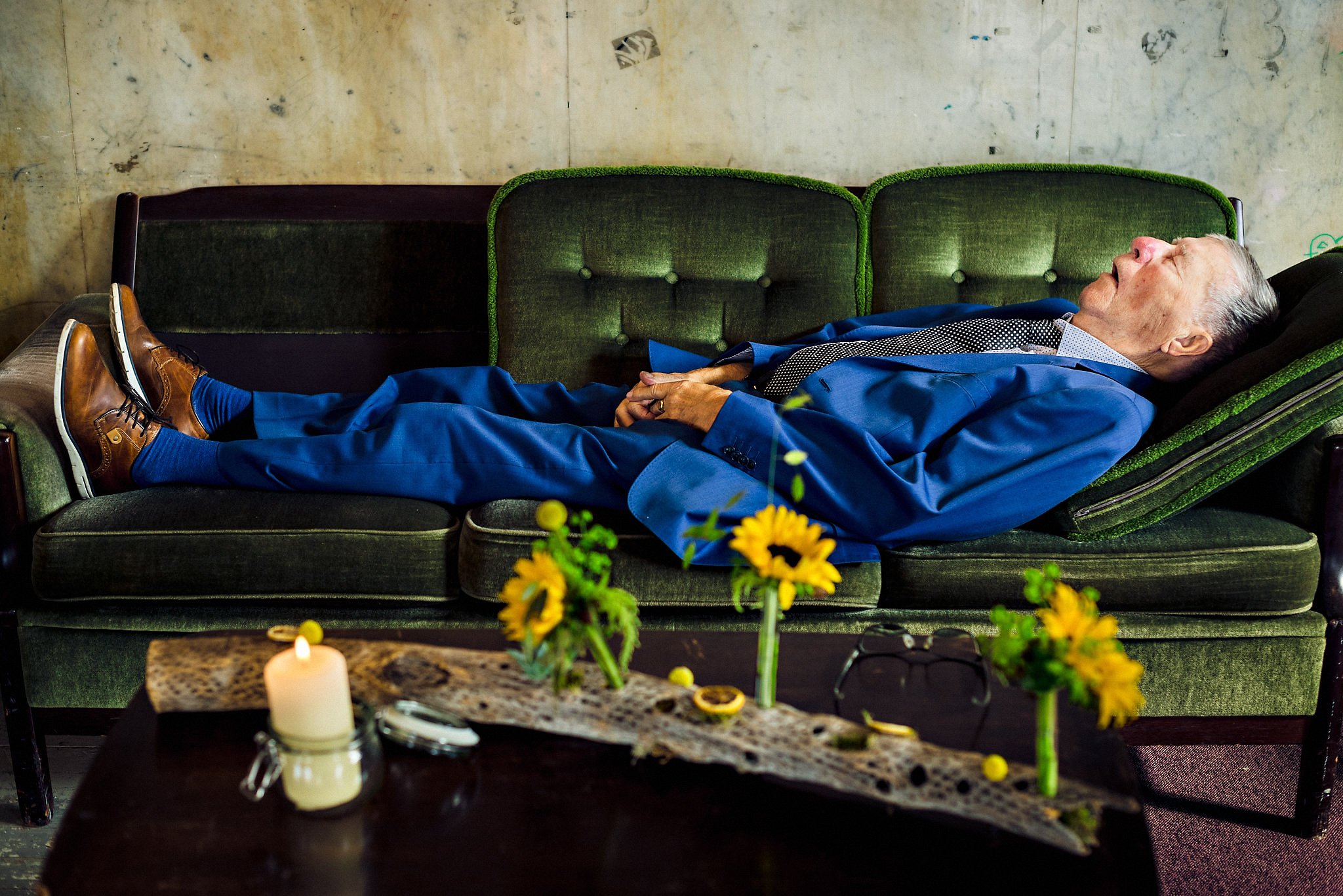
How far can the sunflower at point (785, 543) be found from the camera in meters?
0.80

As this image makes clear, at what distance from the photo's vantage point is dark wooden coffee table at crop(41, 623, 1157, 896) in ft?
2.37

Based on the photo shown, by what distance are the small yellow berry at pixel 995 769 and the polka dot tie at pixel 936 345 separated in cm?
101

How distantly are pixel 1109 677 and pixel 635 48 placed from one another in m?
1.94

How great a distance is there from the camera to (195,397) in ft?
5.91

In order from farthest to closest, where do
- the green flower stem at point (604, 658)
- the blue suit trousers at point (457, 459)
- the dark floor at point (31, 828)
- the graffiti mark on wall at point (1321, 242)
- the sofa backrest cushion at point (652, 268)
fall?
1. the graffiti mark on wall at point (1321, 242)
2. the sofa backrest cushion at point (652, 268)
3. the blue suit trousers at point (457, 459)
4. the dark floor at point (31, 828)
5. the green flower stem at point (604, 658)

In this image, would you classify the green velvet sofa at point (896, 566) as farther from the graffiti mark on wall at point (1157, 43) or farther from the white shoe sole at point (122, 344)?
the graffiti mark on wall at point (1157, 43)

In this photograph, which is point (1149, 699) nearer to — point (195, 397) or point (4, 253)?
point (195, 397)

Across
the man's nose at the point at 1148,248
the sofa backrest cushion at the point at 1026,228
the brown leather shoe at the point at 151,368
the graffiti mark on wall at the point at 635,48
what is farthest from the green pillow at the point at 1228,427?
the brown leather shoe at the point at 151,368

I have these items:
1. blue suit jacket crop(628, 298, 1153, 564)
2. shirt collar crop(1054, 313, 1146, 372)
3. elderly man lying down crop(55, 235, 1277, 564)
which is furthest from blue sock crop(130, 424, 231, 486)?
shirt collar crop(1054, 313, 1146, 372)

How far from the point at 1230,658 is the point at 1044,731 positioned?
35.5 inches

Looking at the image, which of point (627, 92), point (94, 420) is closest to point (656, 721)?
point (94, 420)

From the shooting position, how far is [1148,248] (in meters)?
1.71

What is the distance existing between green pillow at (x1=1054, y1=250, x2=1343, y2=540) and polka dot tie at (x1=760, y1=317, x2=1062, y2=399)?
1.08 feet

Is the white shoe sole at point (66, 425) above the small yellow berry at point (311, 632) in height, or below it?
above
